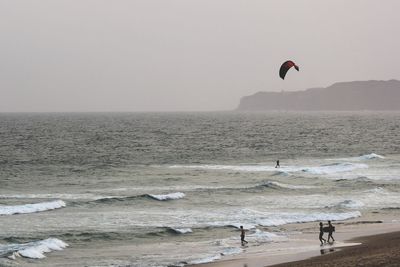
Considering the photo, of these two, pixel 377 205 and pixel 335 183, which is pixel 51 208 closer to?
pixel 377 205

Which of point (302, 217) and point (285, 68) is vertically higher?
point (285, 68)

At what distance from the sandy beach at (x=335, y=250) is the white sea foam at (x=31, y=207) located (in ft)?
50.5

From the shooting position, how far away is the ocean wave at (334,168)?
65.1m

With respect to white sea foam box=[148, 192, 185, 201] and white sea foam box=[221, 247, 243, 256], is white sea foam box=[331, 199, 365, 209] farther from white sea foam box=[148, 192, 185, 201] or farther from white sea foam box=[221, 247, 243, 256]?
white sea foam box=[221, 247, 243, 256]

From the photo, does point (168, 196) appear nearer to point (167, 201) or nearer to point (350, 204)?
point (167, 201)

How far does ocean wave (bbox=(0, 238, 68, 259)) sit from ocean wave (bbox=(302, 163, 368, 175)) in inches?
1474

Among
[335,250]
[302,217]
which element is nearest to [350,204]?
[302,217]

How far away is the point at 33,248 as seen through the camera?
Answer: 2977cm

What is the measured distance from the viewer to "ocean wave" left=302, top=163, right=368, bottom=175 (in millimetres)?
65062

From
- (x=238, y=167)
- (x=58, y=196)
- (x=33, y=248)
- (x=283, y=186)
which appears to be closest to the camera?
(x=33, y=248)

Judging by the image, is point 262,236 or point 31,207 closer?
point 262,236

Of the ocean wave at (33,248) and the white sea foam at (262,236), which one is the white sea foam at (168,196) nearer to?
the white sea foam at (262,236)

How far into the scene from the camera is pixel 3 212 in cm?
3991

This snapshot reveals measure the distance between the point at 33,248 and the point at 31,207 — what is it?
11864 mm
